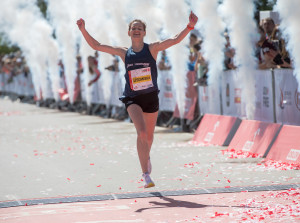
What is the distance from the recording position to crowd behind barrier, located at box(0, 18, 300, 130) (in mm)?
12195

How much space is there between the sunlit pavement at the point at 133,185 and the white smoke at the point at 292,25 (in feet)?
5.38

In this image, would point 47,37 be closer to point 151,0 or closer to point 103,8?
point 103,8

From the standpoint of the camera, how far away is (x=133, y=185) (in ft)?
29.7

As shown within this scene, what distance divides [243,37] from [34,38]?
824 inches

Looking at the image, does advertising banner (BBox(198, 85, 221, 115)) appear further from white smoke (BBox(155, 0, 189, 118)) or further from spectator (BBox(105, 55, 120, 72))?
spectator (BBox(105, 55, 120, 72))

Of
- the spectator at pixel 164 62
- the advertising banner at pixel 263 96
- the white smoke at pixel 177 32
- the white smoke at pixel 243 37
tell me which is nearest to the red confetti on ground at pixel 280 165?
the advertising banner at pixel 263 96

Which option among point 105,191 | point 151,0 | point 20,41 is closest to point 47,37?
point 20,41

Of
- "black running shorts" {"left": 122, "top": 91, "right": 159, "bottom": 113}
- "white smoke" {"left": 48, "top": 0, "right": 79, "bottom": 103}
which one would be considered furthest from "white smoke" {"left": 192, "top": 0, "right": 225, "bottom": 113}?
"white smoke" {"left": 48, "top": 0, "right": 79, "bottom": 103}

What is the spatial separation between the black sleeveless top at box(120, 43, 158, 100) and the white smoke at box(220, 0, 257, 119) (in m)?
4.96

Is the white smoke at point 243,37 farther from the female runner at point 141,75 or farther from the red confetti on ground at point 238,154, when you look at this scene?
the female runner at point 141,75

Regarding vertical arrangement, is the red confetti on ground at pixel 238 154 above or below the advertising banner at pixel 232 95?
below

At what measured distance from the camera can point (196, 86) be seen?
16.4 metres

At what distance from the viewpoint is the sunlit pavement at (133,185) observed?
23.2 ft

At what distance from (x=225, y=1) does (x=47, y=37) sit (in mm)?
19187
